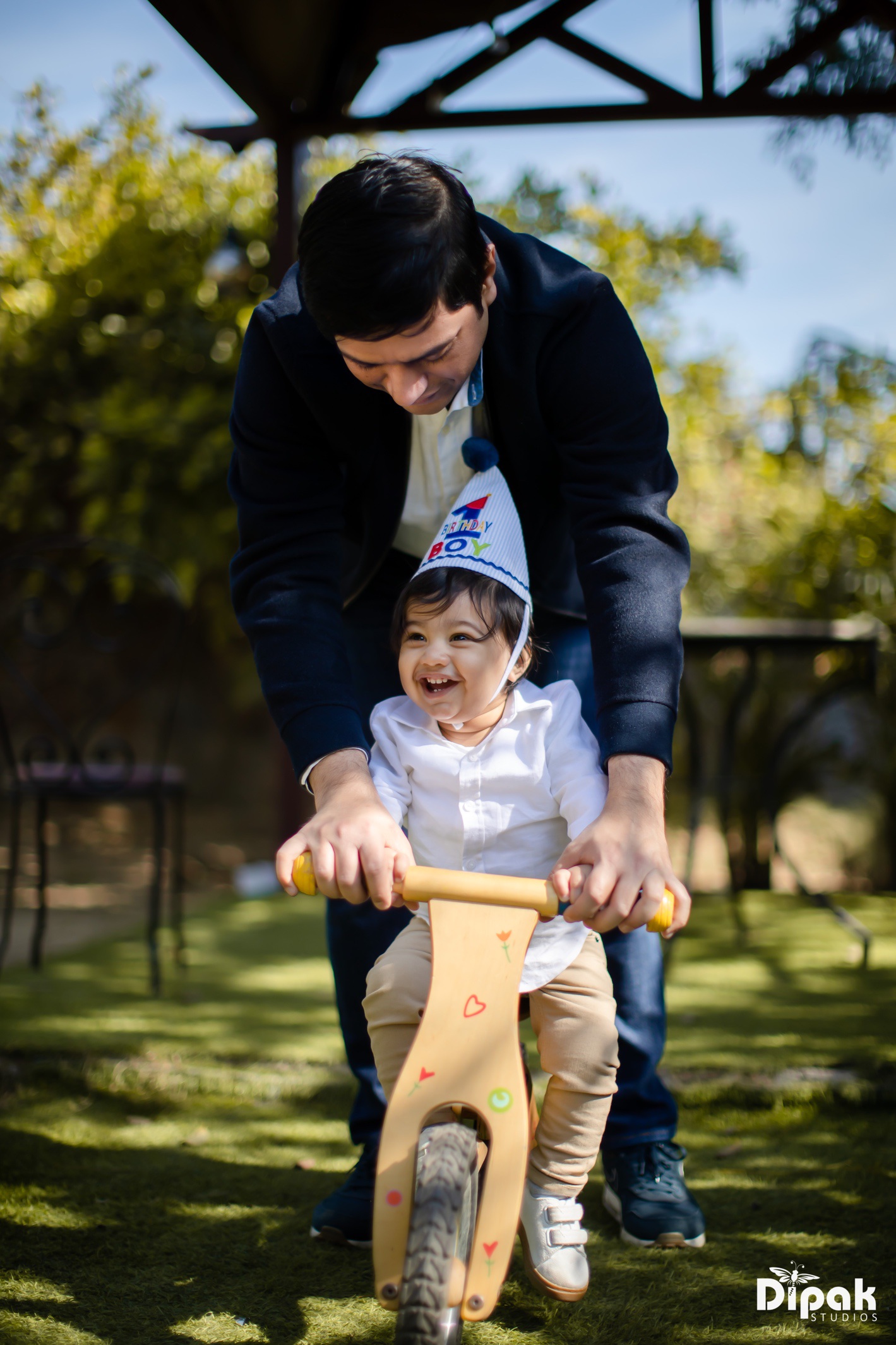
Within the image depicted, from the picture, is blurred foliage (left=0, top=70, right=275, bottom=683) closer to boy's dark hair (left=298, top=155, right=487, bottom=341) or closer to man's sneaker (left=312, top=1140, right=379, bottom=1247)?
boy's dark hair (left=298, top=155, right=487, bottom=341)

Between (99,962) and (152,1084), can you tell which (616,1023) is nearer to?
(152,1084)

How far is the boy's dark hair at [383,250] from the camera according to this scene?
1.11 m

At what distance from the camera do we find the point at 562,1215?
3.97ft

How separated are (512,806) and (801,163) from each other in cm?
354

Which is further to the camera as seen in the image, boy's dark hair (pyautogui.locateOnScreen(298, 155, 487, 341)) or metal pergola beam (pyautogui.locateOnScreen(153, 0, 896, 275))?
metal pergola beam (pyautogui.locateOnScreen(153, 0, 896, 275))

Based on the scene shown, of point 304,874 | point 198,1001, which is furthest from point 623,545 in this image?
point 198,1001

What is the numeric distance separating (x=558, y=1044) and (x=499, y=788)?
0.33 metres

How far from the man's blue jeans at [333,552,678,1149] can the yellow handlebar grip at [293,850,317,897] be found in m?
0.43

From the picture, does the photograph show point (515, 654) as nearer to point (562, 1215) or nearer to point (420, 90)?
point (562, 1215)

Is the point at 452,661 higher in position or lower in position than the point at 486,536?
lower

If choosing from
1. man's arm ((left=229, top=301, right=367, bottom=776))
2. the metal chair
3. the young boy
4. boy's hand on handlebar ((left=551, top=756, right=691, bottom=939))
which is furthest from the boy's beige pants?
the metal chair

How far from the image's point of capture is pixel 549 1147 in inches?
48.5

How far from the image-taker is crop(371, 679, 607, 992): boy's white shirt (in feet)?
4.42

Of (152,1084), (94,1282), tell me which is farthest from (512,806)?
(152,1084)
